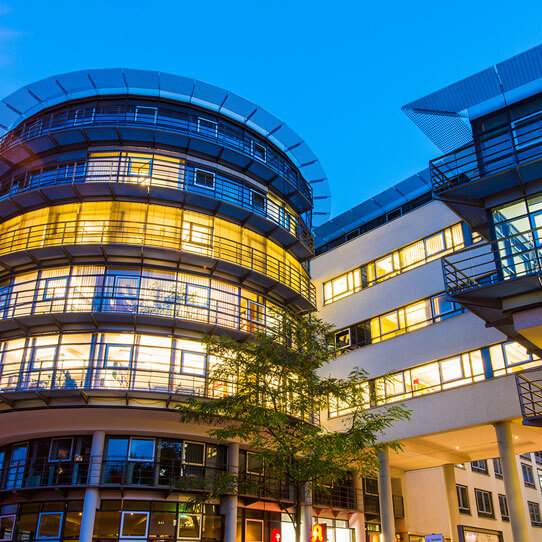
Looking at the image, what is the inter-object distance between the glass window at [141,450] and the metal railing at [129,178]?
1209 centimetres

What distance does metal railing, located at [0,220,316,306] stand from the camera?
28672mm

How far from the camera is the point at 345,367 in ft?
116

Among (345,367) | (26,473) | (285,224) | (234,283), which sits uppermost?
(285,224)

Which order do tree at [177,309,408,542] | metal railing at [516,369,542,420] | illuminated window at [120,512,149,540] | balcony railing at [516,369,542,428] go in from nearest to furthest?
1. tree at [177,309,408,542]
2. balcony railing at [516,369,542,428]
3. metal railing at [516,369,542,420]
4. illuminated window at [120,512,149,540]

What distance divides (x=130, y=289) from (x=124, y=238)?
2710 mm

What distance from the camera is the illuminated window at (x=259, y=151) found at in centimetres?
3465

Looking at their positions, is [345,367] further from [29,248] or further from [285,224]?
[29,248]

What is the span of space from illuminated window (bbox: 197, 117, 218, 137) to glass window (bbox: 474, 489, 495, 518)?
32.0m

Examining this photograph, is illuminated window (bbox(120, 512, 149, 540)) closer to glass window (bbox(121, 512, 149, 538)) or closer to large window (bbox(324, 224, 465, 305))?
glass window (bbox(121, 512, 149, 538))

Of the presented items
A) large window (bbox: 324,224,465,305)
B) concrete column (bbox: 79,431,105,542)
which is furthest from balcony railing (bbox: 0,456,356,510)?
large window (bbox: 324,224,465,305)

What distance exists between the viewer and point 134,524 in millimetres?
24609

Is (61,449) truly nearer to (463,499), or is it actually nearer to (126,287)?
(126,287)

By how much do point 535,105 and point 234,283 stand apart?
16.2 m

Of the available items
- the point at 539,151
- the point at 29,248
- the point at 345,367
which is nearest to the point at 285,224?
the point at 345,367
